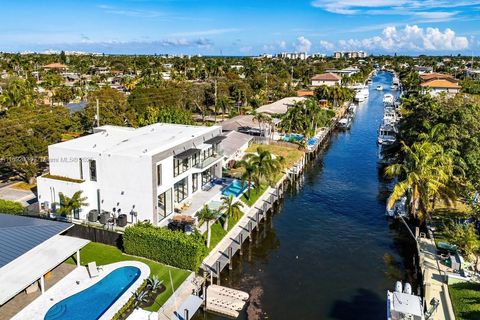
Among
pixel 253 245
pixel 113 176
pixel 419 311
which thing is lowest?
pixel 253 245

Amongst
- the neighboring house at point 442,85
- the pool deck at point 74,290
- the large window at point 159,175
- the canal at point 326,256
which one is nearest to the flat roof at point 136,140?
the large window at point 159,175

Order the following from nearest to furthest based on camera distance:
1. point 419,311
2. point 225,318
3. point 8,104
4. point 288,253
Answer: point 419,311, point 225,318, point 288,253, point 8,104

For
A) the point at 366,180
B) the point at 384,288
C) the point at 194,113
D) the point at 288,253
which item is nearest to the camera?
the point at 384,288

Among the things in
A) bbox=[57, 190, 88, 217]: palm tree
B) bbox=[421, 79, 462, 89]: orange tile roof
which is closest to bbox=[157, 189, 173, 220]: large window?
bbox=[57, 190, 88, 217]: palm tree

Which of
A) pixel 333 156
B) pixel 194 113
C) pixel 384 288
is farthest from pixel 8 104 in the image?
pixel 384 288

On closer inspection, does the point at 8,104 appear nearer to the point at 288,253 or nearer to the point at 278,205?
the point at 278,205

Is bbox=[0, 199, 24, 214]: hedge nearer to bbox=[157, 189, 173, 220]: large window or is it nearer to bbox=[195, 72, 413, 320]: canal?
bbox=[157, 189, 173, 220]: large window
